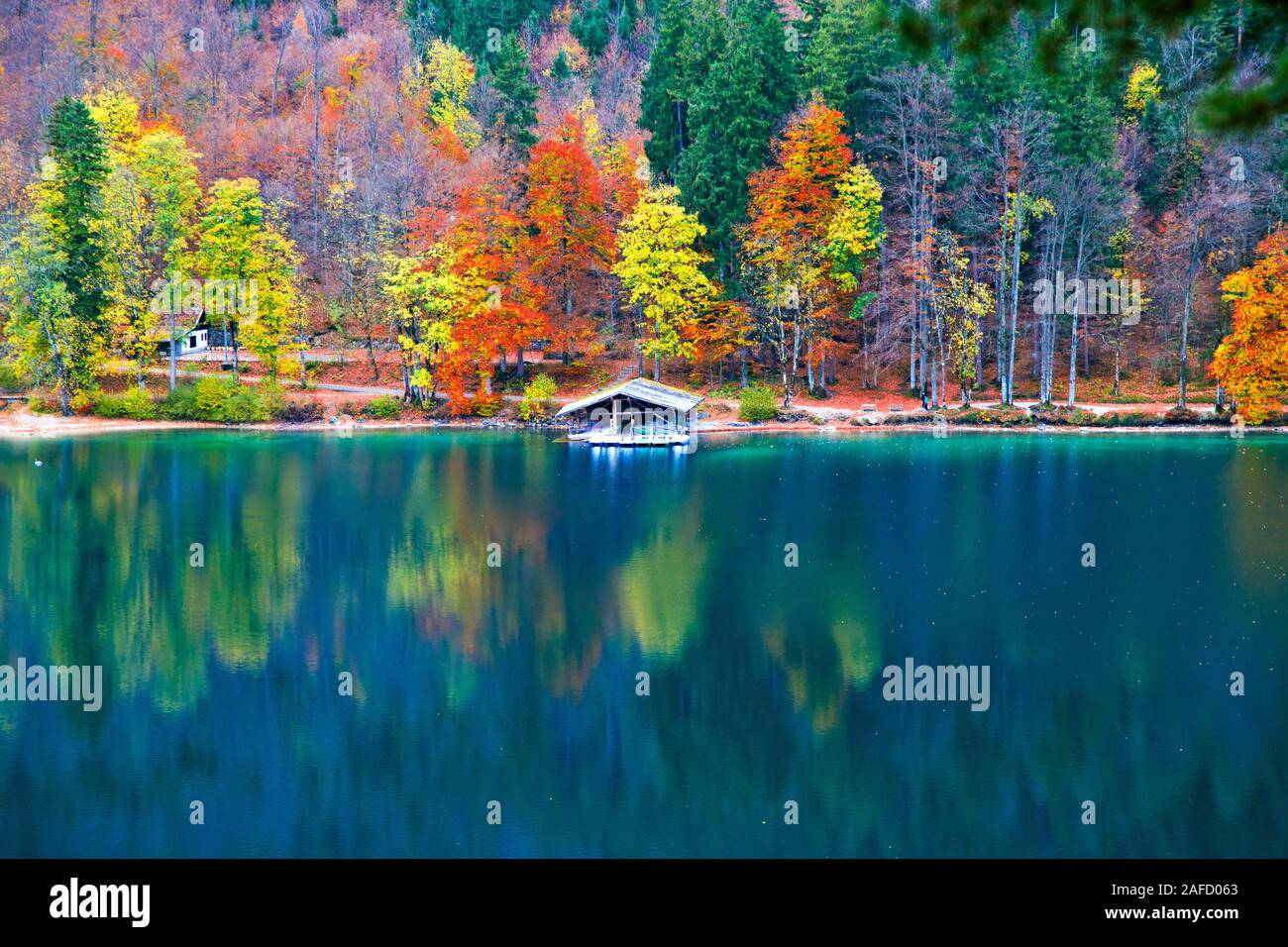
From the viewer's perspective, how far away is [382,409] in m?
54.3

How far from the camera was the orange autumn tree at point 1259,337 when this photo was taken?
45.8 metres

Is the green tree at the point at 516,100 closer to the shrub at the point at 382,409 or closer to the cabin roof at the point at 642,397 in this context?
the shrub at the point at 382,409

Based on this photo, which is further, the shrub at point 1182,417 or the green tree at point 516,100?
the green tree at point 516,100

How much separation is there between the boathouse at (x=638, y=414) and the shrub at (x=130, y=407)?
19.3 m

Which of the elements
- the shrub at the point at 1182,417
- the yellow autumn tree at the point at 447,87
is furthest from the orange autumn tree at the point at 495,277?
the shrub at the point at 1182,417

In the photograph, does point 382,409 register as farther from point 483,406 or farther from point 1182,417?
point 1182,417

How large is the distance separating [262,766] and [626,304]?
43.7 meters

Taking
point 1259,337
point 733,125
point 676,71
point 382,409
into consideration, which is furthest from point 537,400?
point 1259,337

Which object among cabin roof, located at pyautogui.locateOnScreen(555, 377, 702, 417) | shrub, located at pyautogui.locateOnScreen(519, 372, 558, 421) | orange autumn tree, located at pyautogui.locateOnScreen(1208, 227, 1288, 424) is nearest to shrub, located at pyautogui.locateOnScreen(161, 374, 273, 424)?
shrub, located at pyautogui.locateOnScreen(519, 372, 558, 421)

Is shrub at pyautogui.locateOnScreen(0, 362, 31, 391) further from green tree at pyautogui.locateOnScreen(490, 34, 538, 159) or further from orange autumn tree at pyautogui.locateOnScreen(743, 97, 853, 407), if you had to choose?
orange autumn tree at pyautogui.locateOnScreen(743, 97, 853, 407)

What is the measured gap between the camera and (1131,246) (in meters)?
53.2

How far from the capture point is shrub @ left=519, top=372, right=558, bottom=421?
53.9 metres

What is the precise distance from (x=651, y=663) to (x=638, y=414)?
→ 2847cm

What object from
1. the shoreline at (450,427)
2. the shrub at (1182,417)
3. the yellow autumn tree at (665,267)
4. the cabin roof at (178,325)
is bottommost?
the shoreline at (450,427)
